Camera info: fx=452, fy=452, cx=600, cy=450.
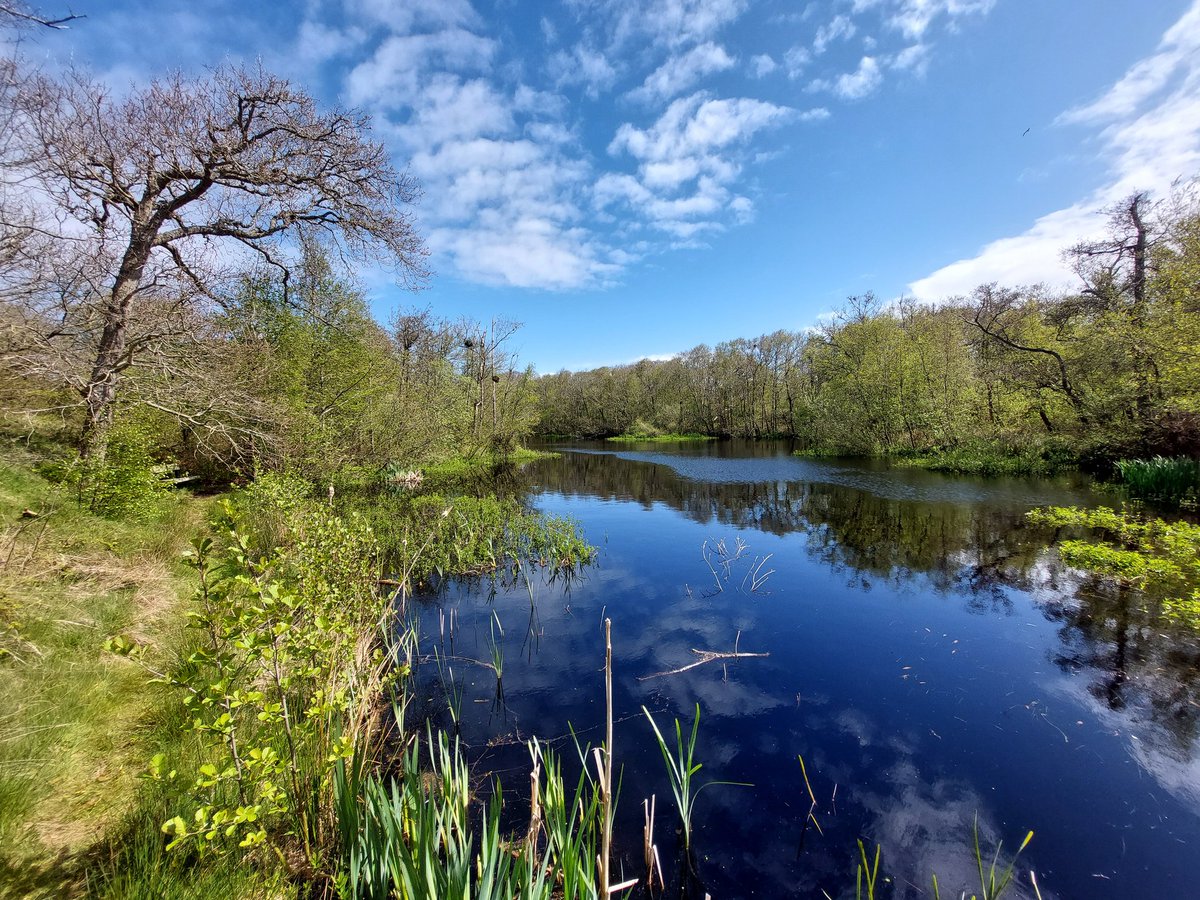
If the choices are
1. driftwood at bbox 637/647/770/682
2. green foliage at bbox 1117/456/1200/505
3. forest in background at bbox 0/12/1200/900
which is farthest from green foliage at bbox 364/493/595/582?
green foliage at bbox 1117/456/1200/505

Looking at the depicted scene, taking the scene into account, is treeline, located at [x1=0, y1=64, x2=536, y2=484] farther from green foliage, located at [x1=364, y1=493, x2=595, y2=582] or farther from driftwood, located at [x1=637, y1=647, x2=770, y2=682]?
driftwood, located at [x1=637, y1=647, x2=770, y2=682]

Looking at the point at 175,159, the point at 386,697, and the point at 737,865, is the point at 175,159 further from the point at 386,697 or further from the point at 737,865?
the point at 737,865

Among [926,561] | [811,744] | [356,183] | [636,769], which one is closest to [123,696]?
[636,769]

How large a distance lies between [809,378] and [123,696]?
5023 centimetres

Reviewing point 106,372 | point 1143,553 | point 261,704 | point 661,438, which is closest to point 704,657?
point 261,704

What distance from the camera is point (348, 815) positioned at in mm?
2508

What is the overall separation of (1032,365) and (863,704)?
2487 centimetres

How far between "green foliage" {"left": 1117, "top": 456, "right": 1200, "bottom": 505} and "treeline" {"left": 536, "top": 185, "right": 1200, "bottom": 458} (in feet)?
5.51

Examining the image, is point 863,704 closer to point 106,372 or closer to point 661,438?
point 106,372

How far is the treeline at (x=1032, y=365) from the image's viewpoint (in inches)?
562

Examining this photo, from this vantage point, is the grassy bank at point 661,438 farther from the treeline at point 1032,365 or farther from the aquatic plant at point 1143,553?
the aquatic plant at point 1143,553

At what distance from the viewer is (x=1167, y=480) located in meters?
12.9

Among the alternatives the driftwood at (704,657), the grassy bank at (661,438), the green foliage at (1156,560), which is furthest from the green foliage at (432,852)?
the grassy bank at (661,438)

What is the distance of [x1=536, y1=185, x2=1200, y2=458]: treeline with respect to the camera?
14.3 metres
